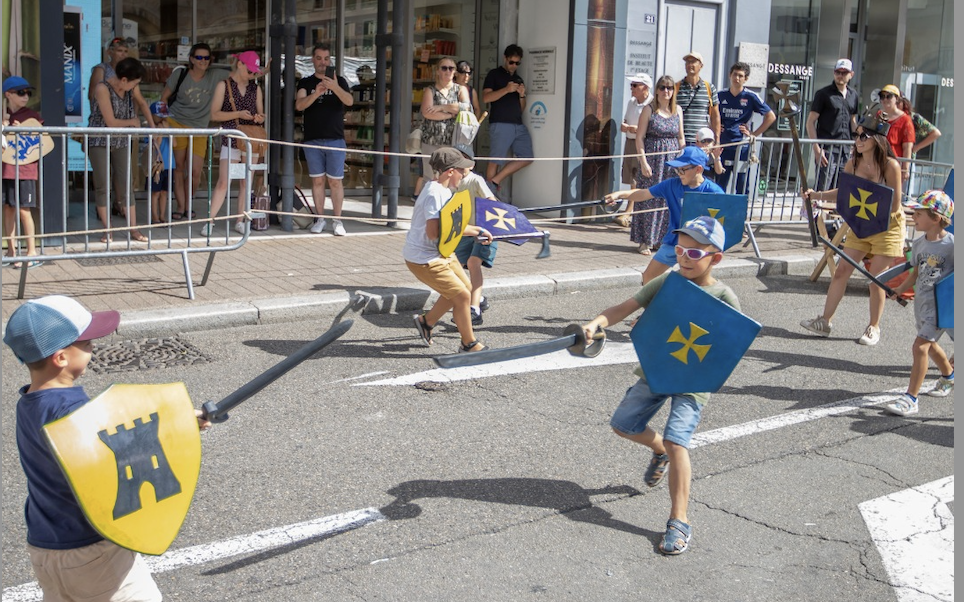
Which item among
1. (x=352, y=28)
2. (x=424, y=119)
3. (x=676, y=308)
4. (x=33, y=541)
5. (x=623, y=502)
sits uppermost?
(x=352, y=28)

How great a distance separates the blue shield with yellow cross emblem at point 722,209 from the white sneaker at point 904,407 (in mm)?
1873

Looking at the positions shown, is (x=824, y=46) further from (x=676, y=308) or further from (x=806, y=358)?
(x=676, y=308)

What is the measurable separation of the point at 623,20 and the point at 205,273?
730 cm

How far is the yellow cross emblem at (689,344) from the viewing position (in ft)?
15.7

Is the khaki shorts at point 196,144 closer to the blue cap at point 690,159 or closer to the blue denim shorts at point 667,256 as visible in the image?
the blue cap at point 690,159

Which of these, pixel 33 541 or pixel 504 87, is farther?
pixel 504 87

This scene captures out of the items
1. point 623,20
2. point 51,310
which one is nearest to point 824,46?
point 623,20

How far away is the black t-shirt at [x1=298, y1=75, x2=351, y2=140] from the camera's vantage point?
12.1 meters

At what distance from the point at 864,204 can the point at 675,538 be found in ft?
15.3

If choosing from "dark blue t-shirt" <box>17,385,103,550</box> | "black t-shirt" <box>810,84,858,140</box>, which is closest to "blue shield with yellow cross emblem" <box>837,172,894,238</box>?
"black t-shirt" <box>810,84,858,140</box>

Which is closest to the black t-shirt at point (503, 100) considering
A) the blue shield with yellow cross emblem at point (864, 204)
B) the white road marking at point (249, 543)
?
the blue shield with yellow cross emblem at point (864, 204)

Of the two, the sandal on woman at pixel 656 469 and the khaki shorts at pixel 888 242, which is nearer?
the sandal on woman at pixel 656 469

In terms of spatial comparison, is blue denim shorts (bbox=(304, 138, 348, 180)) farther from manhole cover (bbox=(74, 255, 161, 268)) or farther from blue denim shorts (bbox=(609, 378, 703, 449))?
blue denim shorts (bbox=(609, 378, 703, 449))

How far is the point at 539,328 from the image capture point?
870 cm
